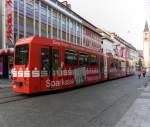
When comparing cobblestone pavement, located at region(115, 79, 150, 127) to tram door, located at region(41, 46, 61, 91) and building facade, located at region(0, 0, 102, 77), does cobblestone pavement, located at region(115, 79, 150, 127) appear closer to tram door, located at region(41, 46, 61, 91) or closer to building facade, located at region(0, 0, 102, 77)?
tram door, located at region(41, 46, 61, 91)

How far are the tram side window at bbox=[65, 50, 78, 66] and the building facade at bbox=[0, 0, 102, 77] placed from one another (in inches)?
582

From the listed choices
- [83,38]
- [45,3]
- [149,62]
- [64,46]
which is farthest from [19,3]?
[149,62]

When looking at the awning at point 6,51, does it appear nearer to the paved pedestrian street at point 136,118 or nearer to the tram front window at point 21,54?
the tram front window at point 21,54

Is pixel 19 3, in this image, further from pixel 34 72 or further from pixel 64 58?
pixel 34 72

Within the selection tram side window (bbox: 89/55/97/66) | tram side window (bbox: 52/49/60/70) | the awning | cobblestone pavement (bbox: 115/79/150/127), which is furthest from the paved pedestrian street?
the awning

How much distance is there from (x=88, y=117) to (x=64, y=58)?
35.5ft

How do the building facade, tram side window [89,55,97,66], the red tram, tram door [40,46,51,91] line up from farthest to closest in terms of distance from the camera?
the building facade
tram side window [89,55,97,66]
tram door [40,46,51,91]
the red tram

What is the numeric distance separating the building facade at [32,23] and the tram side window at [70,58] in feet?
48.5

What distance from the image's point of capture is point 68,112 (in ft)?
38.1

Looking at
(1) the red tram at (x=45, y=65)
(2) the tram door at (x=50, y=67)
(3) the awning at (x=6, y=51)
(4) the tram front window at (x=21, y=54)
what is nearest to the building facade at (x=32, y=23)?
(3) the awning at (x=6, y=51)

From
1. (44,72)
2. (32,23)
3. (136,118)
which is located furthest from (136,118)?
(32,23)

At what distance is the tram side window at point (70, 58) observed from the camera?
21703 millimetres

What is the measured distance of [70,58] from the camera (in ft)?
73.8

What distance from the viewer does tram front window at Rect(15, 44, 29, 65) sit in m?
18.1
